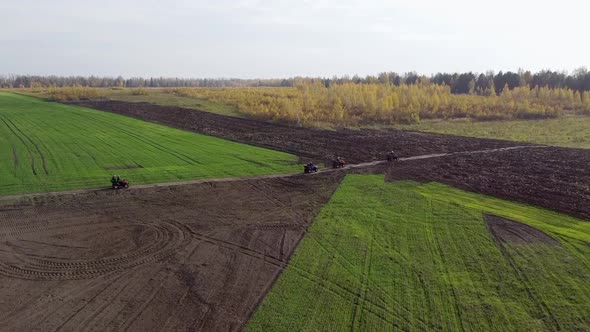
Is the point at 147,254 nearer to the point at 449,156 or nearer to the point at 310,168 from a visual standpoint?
the point at 310,168

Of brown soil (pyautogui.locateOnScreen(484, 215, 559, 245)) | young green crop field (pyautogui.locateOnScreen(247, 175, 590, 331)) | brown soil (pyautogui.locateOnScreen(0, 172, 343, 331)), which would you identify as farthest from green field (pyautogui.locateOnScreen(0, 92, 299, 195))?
brown soil (pyautogui.locateOnScreen(484, 215, 559, 245))

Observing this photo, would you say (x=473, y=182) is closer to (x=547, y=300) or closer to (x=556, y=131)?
(x=547, y=300)

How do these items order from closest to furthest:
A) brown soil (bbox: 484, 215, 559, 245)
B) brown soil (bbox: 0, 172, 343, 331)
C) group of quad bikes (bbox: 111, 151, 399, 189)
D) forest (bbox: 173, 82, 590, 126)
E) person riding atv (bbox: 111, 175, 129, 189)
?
brown soil (bbox: 0, 172, 343, 331) → brown soil (bbox: 484, 215, 559, 245) → person riding atv (bbox: 111, 175, 129, 189) → group of quad bikes (bbox: 111, 151, 399, 189) → forest (bbox: 173, 82, 590, 126)

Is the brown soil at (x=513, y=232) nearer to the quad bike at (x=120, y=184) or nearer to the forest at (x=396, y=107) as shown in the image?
the quad bike at (x=120, y=184)

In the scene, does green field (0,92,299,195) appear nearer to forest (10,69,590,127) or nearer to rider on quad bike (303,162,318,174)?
rider on quad bike (303,162,318,174)

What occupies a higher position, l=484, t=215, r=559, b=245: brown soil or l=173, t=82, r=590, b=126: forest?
l=173, t=82, r=590, b=126: forest
